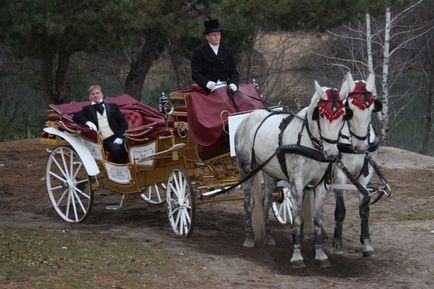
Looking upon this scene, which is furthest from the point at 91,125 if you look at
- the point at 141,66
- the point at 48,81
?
the point at 48,81

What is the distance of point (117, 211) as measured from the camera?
1170cm

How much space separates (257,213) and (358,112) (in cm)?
186

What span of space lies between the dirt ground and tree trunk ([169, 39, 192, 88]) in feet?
15.5

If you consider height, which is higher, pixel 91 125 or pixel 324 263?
pixel 91 125

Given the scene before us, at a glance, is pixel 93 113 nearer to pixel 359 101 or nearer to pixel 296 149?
pixel 296 149

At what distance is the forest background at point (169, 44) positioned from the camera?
566 inches

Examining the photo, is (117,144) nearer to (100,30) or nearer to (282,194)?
(282,194)

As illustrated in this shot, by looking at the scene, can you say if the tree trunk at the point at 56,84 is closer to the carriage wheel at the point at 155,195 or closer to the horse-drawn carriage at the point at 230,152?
the carriage wheel at the point at 155,195

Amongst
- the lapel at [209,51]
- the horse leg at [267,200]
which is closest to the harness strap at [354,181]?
the horse leg at [267,200]

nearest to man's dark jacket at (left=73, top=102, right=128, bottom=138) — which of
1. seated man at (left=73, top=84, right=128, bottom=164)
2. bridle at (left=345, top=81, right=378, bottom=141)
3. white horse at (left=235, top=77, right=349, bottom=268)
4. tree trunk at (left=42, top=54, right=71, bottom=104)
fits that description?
seated man at (left=73, top=84, right=128, bottom=164)

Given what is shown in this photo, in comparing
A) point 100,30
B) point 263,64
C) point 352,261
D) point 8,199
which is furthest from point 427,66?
point 352,261

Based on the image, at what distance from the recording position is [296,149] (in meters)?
8.29

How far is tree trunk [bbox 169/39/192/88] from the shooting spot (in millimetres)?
18745

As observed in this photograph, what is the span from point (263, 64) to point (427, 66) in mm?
6523
